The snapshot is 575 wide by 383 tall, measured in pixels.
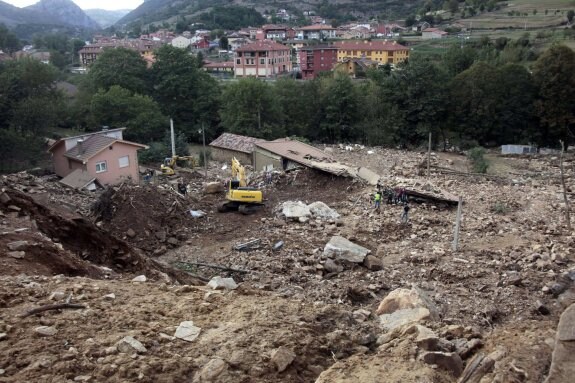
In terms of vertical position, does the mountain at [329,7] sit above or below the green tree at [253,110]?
above

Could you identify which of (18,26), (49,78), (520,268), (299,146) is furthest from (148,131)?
(18,26)

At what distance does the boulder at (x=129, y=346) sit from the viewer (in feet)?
17.1

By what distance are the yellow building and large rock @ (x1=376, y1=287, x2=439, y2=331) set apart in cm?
5539

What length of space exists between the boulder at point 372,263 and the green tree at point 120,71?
94.4 ft

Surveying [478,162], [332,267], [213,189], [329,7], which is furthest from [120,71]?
[329,7]

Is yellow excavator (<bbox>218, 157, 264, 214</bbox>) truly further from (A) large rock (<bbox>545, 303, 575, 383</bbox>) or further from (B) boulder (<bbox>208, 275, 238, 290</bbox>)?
(A) large rock (<bbox>545, 303, 575, 383</bbox>)

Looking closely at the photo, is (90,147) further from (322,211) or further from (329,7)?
(329,7)

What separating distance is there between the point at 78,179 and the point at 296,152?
8.44 meters

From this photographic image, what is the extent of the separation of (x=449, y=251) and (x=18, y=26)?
153m


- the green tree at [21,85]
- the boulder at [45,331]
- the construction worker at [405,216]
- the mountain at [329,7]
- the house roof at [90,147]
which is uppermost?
the mountain at [329,7]

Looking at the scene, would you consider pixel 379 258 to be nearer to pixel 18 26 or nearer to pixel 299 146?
pixel 299 146

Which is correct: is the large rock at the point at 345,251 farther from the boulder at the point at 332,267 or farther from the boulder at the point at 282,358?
the boulder at the point at 282,358

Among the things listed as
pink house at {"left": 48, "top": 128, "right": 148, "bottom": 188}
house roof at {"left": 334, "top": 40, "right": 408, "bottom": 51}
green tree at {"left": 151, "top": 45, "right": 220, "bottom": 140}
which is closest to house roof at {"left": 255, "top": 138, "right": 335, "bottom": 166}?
pink house at {"left": 48, "top": 128, "right": 148, "bottom": 188}

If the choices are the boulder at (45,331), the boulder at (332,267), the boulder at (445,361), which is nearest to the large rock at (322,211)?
the boulder at (332,267)
